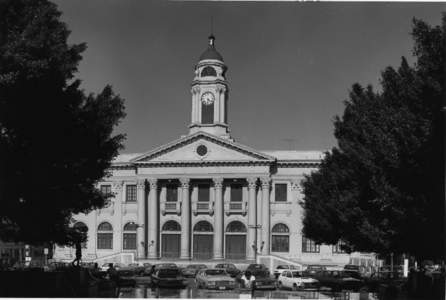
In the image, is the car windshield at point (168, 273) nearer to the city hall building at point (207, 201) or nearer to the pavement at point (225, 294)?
the pavement at point (225, 294)

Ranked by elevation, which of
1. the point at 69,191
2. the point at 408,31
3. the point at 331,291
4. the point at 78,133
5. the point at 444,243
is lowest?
the point at 331,291

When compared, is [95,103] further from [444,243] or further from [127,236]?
[127,236]

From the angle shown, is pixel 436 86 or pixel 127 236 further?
pixel 127 236

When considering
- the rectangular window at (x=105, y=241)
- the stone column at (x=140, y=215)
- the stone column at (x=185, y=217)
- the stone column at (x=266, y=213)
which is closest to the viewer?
the stone column at (x=266, y=213)

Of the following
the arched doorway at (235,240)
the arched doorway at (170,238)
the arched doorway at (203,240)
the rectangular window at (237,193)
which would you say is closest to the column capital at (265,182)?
the rectangular window at (237,193)

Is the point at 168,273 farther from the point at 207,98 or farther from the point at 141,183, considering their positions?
the point at 207,98

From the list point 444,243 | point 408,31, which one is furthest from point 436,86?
point 444,243

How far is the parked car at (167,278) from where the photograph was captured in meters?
35.6

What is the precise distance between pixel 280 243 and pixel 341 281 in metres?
30.9

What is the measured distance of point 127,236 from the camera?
68.8 metres

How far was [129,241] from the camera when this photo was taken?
6862 centimetres

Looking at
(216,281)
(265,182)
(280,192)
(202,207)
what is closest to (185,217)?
(202,207)

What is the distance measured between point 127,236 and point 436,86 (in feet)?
156

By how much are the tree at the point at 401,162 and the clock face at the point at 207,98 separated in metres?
32.3
